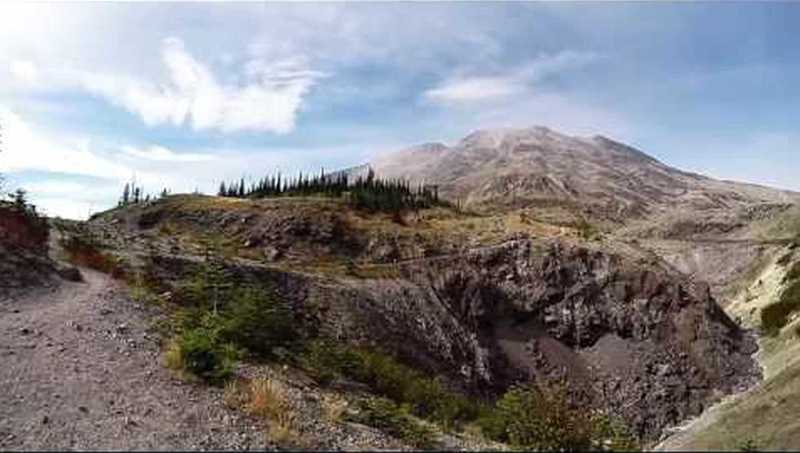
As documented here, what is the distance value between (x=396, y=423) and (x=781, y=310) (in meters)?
69.7

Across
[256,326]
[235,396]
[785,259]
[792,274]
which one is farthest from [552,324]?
[235,396]

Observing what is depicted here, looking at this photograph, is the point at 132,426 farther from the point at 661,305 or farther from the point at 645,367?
the point at 661,305

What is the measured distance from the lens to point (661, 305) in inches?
2906

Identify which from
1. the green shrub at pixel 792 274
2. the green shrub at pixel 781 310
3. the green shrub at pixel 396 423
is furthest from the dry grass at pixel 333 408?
the green shrub at pixel 792 274

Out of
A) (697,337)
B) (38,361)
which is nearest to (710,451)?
Answer: (38,361)

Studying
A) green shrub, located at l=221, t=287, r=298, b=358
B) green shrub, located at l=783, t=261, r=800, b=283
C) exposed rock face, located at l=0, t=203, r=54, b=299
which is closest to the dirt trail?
exposed rock face, located at l=0, t=203, r=54, b=299

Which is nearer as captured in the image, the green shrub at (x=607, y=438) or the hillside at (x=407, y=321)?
the green shrub at (x=607, y=438)

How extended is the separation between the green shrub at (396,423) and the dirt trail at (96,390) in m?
3.70

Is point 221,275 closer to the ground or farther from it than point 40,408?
farther from it

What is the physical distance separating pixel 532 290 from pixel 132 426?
6053 centimetres

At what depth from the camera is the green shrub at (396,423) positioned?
19516 mm

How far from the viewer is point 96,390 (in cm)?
2009

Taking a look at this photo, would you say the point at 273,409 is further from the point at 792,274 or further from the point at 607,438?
the point at 792,274

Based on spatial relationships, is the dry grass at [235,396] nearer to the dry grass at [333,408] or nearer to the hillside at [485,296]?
the dry grass at [333,408]
